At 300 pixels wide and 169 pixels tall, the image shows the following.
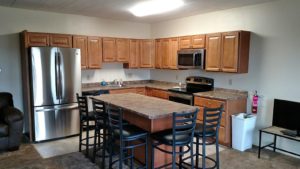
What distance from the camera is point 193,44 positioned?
5344 mm

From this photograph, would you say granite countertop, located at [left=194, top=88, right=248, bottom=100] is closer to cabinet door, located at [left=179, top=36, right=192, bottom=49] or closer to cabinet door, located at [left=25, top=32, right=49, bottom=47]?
cabinet door, located at [left=179, top=36, right=192, bottom=49]

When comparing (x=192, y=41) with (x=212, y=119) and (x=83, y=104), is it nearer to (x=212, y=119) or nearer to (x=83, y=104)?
(x=212, y=119)

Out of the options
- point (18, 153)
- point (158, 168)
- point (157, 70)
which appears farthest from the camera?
point (157, 70)

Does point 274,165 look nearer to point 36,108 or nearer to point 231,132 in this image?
point 231,132

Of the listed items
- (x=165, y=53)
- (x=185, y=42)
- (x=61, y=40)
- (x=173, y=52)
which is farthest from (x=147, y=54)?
(x=61, y=40)

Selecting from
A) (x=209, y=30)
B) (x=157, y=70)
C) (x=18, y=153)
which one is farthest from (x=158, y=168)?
(x=157, y=70)

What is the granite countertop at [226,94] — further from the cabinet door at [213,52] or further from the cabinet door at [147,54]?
the cabinet door at [147,54]

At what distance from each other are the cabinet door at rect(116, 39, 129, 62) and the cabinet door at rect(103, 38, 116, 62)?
4.7 inches

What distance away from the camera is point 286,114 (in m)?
3.89

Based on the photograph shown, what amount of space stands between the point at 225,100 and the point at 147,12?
237 centimetres

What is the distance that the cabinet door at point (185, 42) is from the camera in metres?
5.43

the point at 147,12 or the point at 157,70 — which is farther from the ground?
the point at 147,12

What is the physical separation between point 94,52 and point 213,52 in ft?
9.02

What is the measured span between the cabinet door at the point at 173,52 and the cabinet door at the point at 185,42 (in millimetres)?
171
